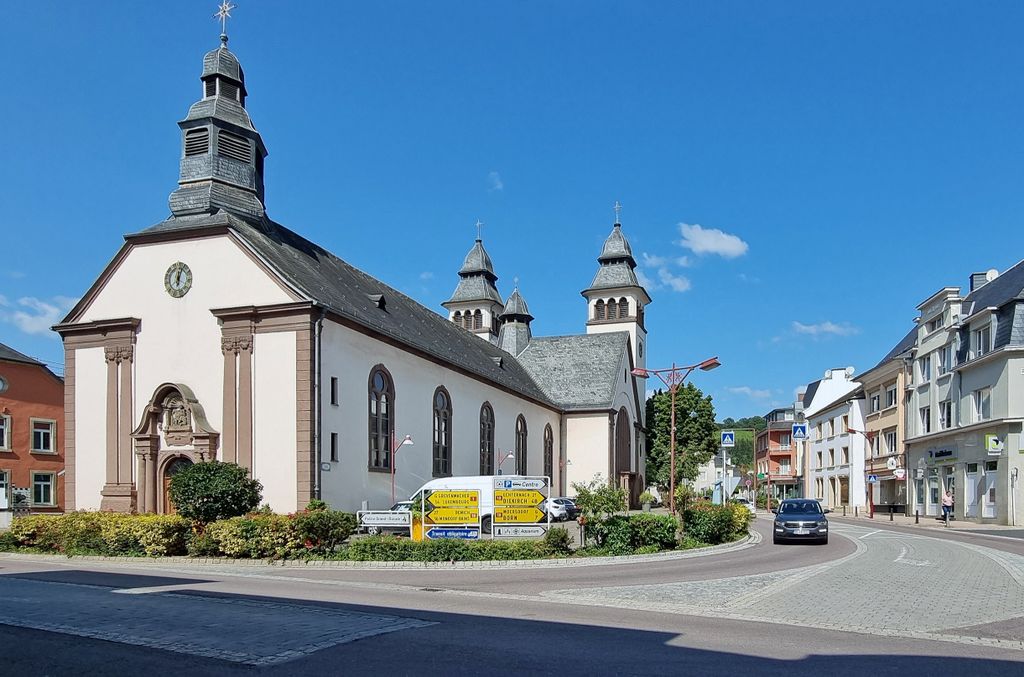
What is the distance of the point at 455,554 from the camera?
21359 millimetres

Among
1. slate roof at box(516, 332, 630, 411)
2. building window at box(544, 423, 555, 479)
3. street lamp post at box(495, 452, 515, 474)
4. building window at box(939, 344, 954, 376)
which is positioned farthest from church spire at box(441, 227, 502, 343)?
building window at box(939, 344, 954, 376)

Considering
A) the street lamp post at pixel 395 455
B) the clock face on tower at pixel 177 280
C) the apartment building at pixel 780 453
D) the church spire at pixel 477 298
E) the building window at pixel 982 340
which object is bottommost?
the apartment building at pixel 780 453

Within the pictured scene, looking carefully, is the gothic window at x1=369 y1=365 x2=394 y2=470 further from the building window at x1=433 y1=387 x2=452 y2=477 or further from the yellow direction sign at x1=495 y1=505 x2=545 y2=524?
the yellow direction sign at x1=495 y1=505 x2=545 y2=524

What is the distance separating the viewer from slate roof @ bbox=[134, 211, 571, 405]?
3152 centimetres

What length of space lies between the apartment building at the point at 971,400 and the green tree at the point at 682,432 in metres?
20.6

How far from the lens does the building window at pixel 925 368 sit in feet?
167

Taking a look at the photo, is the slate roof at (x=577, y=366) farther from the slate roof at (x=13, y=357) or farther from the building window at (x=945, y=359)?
the slate roof at (x=13, y=357)

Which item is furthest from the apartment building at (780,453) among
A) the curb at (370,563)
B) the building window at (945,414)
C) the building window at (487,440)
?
the curb at (370,563)

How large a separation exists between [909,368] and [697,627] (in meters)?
48.3

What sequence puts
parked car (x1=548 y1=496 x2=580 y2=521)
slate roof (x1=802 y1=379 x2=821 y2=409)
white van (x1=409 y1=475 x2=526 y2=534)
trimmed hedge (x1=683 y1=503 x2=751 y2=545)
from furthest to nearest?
slate roof (x1=802 y1=379 x2=821 y2=409), parked car (x1=548 y1=496 x2=580 y2=521), trimmed hedge (x1=683 y1=503 x2=751 y2=545), white van (x1=409 y1=475 x2=526 y2=534)

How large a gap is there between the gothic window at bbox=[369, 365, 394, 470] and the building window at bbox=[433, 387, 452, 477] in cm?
470

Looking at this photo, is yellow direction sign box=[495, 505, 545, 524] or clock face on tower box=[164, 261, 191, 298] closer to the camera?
yellow direction sign box=[495, 505, 545, 524]

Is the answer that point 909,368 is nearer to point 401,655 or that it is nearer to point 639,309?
point 639,309

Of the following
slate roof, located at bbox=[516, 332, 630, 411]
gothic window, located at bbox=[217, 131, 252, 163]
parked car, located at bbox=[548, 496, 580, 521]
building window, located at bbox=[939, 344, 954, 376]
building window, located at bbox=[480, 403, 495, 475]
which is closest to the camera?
gothic window, located at bbox=[217, 131, 252, 163]
